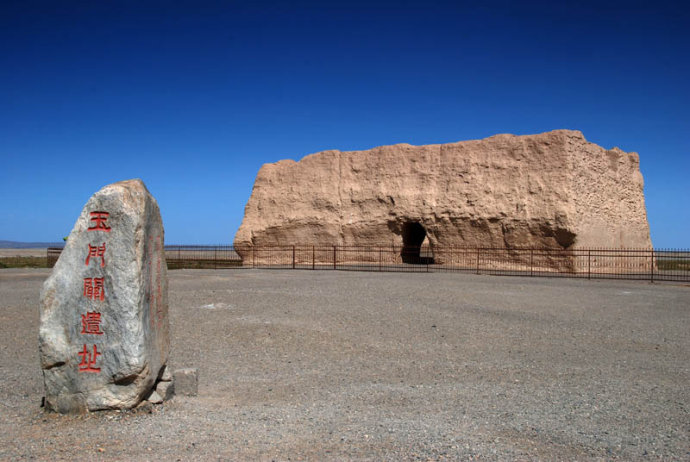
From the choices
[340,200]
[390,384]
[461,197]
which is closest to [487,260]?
[461,197]

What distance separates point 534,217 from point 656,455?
Answer: 765 inches

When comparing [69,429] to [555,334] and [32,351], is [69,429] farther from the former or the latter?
[555,334]

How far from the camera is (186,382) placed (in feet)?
17.3

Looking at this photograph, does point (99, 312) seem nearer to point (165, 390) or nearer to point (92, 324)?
point (92, 324)

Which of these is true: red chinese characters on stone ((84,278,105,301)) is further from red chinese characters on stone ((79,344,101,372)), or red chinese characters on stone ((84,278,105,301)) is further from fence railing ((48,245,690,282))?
fence railing ((48,245,690,282))

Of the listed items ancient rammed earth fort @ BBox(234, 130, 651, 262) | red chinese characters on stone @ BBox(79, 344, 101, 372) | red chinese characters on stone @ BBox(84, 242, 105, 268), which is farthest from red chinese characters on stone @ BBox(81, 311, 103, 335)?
ancient rammed earth fort @ BBox(234, 130, 651, 262)

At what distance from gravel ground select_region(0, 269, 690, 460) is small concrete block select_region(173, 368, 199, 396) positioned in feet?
0.38

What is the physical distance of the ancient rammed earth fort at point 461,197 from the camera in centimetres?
2241

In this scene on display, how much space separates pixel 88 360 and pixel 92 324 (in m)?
0.30

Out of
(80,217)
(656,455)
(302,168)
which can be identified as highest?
(302,168)

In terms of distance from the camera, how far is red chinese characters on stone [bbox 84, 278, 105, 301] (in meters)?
4.40

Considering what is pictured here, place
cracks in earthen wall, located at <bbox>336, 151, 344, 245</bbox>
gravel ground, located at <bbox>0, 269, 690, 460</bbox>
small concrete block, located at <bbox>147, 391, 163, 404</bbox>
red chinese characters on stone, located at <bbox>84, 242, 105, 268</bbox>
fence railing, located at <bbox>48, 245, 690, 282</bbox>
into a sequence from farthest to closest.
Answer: cracks in earthen wall, located at <bbox>336, 151, 344, 245</bbox>, fence railing, located at <bbox>48, 245, 690, 282</bbox>, small concrete block, located at <bbox>147, 391, 163, 404</bbox>, red chinese characters on stone, located at <bbox>84, 242, 105, 268</bbox>, gravel ground, located at <bbox>0, 269, 690, 460</bbox>

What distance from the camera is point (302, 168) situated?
2780cm

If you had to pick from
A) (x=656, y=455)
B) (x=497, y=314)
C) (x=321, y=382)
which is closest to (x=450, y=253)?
(x=497, y=314)
